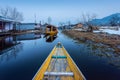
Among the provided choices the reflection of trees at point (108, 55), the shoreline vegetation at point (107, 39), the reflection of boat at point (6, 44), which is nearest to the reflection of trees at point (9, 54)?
the reflection of boat at point (6, 44)

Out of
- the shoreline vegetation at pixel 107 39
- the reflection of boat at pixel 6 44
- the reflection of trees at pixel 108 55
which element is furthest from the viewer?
the reflection of boat at pixel 6 44

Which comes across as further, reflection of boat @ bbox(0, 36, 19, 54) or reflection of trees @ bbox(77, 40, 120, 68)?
reflection of boat @ bbox(0, 36, 19, 54)

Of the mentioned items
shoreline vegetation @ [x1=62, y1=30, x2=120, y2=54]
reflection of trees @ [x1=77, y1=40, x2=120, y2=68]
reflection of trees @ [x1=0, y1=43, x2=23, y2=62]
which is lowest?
reflection of trees @ [x1=0, y1=43, x2=23, y2=62]

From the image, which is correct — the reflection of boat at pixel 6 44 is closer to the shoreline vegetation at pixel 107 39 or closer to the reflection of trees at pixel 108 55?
the reflection of trees at pixel 108 55

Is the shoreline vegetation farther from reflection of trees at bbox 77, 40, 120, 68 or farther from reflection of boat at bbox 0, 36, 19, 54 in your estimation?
reflection of boat at bbox 0, 36, 19, 54

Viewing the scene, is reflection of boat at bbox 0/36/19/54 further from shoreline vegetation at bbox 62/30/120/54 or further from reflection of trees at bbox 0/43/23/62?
shoreline vegetation at bbox 62/30/120/54

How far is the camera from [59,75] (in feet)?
21.4

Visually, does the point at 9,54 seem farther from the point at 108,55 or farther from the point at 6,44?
the point at 108,55

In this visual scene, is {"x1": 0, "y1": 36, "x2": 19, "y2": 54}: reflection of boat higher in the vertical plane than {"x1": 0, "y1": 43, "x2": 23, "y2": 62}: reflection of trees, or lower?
higher

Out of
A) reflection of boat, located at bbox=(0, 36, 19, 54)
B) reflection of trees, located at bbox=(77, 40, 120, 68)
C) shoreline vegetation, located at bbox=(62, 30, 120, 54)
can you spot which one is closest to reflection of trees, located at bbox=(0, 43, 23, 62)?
reflection of boat, located at bbox=(0, 36, 19, 54)

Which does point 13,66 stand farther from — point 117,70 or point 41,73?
point 117,70

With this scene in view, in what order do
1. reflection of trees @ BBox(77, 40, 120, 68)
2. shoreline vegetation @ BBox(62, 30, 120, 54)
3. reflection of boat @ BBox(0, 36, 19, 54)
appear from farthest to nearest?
reflection of boat @ BBox(0, 36, 19, 54), shoreline vegetation @ BBox(62, 30, 120, 54), reflection of trees @ BBox(77, 40, 120, 68)

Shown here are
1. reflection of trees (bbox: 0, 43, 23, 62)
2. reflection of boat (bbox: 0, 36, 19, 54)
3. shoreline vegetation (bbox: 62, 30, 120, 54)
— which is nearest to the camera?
reflection of trees (bbox: 0, 43, 23, 62)

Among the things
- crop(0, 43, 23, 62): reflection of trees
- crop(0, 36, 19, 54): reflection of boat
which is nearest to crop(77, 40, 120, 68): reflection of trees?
crop(0, 43, 23, 62): reflection of trees
